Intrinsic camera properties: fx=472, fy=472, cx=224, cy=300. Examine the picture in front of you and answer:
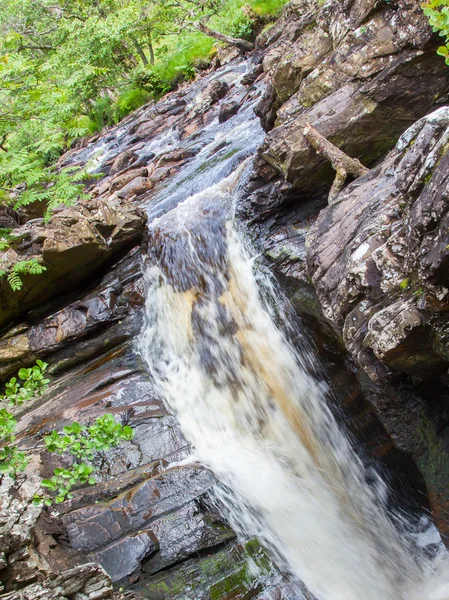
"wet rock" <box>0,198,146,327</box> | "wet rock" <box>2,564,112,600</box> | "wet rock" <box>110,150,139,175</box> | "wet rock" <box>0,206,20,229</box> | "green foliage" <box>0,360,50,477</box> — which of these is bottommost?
"wet rock" <box>2,564,112,600</box>

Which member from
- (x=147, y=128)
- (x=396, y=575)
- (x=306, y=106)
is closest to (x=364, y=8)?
(x=306, y=106)

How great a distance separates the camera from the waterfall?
591 cm

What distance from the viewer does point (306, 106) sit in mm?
8945

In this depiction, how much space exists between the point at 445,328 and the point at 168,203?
30.8ft

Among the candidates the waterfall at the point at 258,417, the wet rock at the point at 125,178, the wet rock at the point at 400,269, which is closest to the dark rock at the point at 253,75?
the wet rock at the point at 125,178

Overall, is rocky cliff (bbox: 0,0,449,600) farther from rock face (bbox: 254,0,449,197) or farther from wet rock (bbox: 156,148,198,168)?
wet rock (bbox: 156,148,198,168)

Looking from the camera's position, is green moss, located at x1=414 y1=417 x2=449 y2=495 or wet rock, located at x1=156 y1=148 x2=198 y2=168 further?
wet rock, located at x1=156 y1=148 x2=198 y2=168

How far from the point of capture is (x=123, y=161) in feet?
62.2

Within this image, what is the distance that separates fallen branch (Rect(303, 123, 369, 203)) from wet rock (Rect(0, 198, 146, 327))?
4607 millimetres

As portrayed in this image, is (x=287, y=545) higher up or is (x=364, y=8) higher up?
(x=364, y=8)

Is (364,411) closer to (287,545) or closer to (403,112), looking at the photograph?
(287,545)

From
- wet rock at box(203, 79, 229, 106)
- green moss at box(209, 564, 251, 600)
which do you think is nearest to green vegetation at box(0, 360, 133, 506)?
green moss at box(209, 564, 251, 600)

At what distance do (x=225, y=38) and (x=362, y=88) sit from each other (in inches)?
629

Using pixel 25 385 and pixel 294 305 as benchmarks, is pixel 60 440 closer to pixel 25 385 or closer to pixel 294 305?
pixel 25 385
